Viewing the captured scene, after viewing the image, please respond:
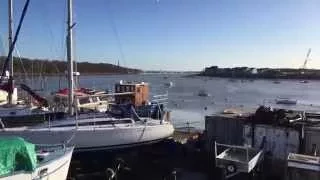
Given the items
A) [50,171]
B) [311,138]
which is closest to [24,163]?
[50,171]

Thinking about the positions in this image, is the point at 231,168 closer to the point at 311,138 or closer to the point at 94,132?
the point at 311,138

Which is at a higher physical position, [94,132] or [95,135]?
[94,132]

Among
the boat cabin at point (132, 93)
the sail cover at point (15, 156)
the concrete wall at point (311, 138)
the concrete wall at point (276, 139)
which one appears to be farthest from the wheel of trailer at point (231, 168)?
the boat cabin at point (132, 93)

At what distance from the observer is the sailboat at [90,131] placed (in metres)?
22.9

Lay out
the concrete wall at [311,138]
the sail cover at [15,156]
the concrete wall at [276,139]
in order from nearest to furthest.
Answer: the sail cover at [15,156] → the concrete wall at [311,138] → the concrete wall at [276,139]

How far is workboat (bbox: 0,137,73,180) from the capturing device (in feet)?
50.7

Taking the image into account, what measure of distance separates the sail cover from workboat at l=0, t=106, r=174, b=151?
6.49 metres

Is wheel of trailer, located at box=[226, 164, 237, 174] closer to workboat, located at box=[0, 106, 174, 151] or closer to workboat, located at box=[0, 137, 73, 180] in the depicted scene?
workboat, located at box=[0, 106, 174, 151]

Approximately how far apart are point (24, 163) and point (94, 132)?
762 centimetres

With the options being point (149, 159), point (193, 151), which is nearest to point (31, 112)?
point (149, 159)

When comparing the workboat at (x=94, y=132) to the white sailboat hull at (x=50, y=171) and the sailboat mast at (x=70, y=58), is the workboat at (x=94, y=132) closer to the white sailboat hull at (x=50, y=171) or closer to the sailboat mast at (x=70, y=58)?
the sailboat mast at (x=70, y=58)

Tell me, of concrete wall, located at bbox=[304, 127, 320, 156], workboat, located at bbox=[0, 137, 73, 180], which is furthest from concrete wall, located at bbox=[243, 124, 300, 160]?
workboat, located at bbox=[0, 137, 73, 180]

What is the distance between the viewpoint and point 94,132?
925 inches

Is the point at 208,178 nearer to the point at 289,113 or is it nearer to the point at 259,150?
the point at 259,150
